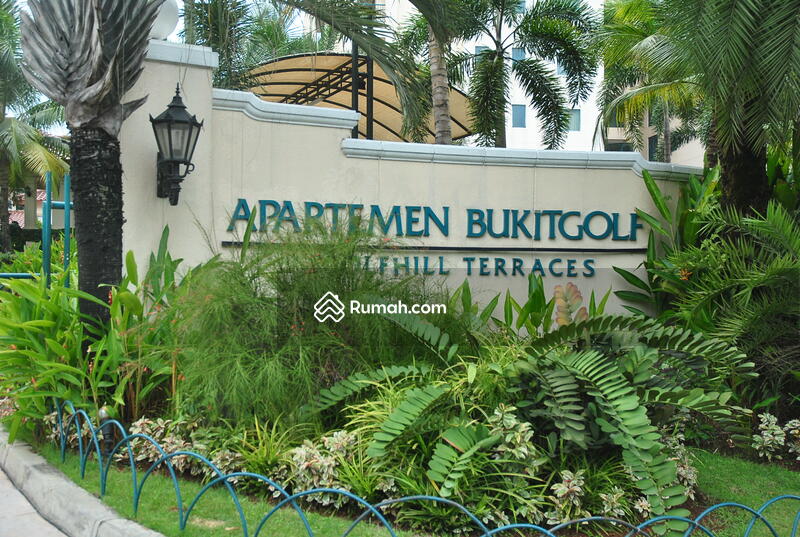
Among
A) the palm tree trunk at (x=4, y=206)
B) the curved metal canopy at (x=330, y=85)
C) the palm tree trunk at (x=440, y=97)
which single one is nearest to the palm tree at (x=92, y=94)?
the curved metal canopy at (x=330, y=85)

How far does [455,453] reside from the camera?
436 centimetres

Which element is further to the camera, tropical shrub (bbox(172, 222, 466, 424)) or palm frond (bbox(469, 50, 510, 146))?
palm frond (bbox(469, 50, 510, 146))

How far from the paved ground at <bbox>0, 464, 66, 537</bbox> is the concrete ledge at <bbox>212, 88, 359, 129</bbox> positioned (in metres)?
4.22

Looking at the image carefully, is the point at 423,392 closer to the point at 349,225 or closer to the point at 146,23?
the point at 349,225

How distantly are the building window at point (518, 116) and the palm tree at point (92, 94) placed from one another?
3159 centimetres

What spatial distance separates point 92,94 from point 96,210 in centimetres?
97

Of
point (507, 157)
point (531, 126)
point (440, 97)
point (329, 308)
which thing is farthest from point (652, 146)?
point (329, 308)

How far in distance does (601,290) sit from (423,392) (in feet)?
16.5

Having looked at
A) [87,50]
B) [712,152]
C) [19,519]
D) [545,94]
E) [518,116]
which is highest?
[518,116]

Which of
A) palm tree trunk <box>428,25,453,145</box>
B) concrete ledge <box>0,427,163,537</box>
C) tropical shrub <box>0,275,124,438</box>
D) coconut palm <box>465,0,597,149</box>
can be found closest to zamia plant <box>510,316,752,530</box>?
concrete ledge <box>0,427,163,537</box>

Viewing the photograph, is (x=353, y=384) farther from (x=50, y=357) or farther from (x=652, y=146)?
(x=652, y=146)

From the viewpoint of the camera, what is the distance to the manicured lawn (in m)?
4.18

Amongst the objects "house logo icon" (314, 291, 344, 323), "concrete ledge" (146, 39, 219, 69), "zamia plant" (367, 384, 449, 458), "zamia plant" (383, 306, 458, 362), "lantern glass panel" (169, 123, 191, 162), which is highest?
"concrete ledge" (146, 39, 219, 69)

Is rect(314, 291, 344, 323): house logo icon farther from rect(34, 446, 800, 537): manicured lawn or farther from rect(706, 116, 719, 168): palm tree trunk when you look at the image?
rect(706, 116, 719, 168): palm tree trunk
